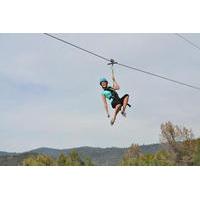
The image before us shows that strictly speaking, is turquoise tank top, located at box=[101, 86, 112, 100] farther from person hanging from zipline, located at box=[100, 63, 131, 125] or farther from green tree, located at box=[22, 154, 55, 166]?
green tree, located at box=[22, 154, 55, 166]

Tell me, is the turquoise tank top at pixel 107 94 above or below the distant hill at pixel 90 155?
above

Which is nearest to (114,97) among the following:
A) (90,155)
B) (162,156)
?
(90,155)

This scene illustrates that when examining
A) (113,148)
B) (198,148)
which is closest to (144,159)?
(113,148)

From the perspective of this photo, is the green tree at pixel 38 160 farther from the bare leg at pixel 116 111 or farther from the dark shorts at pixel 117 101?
the dark shorts at pixel 117 101

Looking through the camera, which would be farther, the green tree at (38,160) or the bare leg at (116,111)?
the green tree at (38,160)

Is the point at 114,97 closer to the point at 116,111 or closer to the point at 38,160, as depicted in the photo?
the point at 116,111

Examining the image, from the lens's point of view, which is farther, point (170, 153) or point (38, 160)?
point (170, 153)

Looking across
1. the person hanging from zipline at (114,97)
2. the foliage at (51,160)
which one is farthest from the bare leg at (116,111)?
the foliage at (51,160)

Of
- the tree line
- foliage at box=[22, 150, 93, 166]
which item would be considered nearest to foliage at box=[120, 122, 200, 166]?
the tree line
